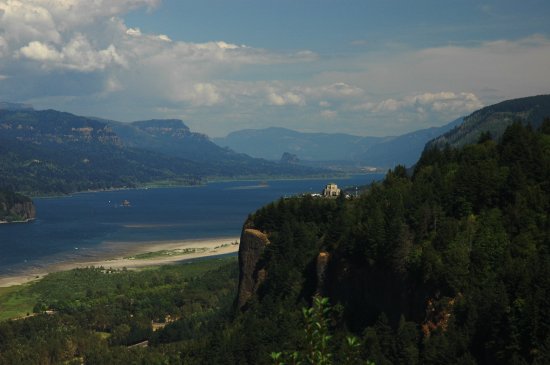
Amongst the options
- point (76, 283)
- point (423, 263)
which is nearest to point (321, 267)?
point (423, 263)

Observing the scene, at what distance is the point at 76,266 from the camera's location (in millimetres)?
179125

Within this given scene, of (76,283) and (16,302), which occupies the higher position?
(76,283)

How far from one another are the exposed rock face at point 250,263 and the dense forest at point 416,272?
3.66ft

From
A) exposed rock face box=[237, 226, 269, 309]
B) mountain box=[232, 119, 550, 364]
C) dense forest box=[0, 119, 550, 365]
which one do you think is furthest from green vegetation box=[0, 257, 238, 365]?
mountain box=[232, 119, 550, 364]

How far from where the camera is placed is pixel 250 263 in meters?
87.2

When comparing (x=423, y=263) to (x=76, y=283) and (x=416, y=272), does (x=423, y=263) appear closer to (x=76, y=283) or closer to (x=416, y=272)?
(x=416, y=272)

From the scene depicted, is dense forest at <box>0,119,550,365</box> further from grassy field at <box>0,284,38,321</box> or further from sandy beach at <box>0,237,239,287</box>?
sandy beach at <box>0,237,239,287</box>

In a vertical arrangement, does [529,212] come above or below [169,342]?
above

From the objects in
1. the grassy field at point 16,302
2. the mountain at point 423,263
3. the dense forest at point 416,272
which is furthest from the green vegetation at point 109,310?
the mountain at point 423,263

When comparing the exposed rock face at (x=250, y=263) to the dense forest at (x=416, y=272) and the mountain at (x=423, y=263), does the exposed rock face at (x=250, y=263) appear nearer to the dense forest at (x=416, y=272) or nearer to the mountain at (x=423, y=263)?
the mountain at (x=423, y=263)

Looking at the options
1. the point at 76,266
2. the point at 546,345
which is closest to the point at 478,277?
the point at 546,345

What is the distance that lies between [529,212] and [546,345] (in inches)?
702

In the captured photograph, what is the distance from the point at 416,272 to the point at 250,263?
96.1 ft

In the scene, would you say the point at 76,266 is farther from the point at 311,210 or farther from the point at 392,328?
the point at 392,328
